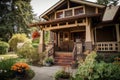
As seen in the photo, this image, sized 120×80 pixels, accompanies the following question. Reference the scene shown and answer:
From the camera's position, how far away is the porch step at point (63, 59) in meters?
11.8

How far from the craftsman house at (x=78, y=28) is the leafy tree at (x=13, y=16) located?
15.2m

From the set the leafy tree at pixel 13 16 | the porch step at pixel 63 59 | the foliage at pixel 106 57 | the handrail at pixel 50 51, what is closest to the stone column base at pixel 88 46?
the foliage at pixel 106 57

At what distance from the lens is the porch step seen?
38.6ft

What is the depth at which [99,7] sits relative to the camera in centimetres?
1327

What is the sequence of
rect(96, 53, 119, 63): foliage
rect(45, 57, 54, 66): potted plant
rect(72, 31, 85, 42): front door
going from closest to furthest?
rect(96, 53, 119, 63): foliage < rect(45, 57, 54, 66): potted plant < rect(72, 31, 85, 42): front door

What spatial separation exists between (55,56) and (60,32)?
4563mm

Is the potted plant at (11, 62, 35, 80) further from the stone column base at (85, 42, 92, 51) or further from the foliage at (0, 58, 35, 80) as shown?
the stone column base at (85, 42, 92, 51)

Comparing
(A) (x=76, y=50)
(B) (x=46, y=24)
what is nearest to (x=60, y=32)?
(B) (x=46, y=24)

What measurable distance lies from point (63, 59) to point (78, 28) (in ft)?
15.3

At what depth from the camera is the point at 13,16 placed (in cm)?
2944

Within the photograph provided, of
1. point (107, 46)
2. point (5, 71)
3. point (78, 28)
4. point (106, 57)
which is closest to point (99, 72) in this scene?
point (5, 71)

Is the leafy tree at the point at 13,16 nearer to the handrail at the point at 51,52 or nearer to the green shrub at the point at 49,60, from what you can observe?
the handrail at the point at 51,52

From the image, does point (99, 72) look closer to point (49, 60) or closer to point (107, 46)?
point (49, 60)

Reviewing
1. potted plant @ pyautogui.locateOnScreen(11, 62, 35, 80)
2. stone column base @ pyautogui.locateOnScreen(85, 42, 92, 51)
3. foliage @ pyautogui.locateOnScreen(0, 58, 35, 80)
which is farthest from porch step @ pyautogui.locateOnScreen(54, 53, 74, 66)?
potted plant @ pyautogui.locateOnScreen(11, 62, 35, 80)
